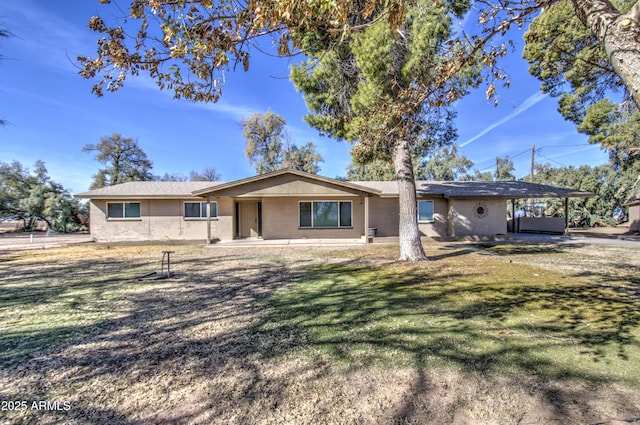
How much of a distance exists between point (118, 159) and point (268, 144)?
17.4 m

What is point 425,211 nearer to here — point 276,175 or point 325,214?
point 325,214

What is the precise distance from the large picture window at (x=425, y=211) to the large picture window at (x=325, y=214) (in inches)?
169

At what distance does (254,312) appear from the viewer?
4.61 m

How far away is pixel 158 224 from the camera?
16406 millimetres

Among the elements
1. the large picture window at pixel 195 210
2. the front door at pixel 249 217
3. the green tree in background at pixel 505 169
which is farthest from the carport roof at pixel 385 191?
the green tree in background at pixel 505 169

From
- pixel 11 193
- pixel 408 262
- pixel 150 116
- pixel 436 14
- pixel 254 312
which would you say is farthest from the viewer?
pixel 11 193

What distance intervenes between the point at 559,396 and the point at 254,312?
370 cm

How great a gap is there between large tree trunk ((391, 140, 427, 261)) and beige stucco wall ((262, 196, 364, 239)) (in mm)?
5803

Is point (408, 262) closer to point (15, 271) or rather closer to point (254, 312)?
point (254, 312)

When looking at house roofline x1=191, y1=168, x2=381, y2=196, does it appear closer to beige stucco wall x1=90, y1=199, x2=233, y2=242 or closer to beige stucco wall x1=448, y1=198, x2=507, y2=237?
beige stucco wall x1=90, y1=199, x2=233, y2=242

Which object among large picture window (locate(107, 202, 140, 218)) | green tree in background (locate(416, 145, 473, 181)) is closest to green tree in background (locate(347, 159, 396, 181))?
green tree in background (locate(416, 145, 473, 181))

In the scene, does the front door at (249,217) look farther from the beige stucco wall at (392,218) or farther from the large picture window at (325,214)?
the beige stucco wall at (392,218)

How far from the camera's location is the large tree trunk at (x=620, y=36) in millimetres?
2330

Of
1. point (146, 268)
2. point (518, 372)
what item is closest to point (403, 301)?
point (518, 372)
